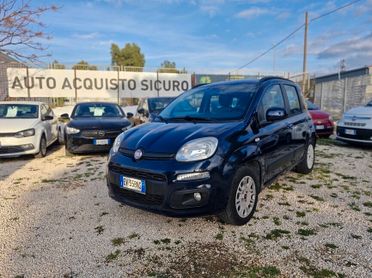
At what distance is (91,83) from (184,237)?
51.3ft

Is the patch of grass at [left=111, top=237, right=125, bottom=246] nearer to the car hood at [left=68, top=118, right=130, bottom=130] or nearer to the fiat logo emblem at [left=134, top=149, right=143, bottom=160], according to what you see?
the fiat logo emblem at [left=134, top=149, right=143, bottom=160]

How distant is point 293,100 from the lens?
4930mm

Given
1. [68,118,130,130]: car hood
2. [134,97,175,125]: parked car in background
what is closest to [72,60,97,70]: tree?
[134,97,175,125]: parked car in background

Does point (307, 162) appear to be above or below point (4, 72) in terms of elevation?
below

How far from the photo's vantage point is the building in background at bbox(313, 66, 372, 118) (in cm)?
1548

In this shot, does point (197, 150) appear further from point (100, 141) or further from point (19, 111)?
point (19, 111)

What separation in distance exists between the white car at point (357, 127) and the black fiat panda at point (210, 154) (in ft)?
13.9

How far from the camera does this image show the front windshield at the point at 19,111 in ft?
25.3

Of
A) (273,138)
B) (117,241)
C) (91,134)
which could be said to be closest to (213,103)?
(273,138)

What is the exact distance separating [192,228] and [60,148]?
281 inches

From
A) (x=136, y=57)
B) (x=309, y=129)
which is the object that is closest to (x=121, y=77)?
(x=309, y=129)

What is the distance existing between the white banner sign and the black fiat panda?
45.9 feet

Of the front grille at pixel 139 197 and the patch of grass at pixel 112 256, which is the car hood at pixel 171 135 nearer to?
the front grille at pixel 139 197

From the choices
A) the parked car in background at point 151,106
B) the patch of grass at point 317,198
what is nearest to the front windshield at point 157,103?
the parked car in background at point 151,106
